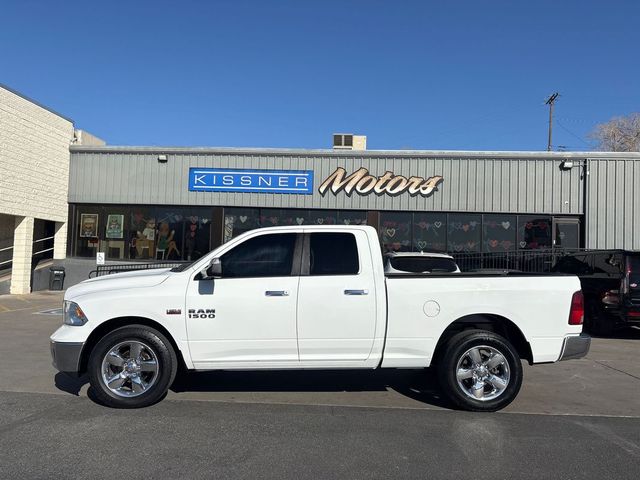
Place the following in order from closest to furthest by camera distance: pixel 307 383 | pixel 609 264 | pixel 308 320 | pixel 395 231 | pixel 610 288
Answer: pixel 308 320, pixel 307 383, pixel 610 288, pixel 609 264, pixel 395 231

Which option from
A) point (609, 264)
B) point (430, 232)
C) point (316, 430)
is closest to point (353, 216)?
point (430, 232)

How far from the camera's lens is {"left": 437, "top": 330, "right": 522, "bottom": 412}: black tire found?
5.71m

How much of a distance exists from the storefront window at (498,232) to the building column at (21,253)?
15334 millimetres

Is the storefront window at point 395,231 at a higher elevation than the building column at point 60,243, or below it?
higher

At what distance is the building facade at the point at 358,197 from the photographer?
1816cm

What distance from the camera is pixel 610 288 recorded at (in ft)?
35.7

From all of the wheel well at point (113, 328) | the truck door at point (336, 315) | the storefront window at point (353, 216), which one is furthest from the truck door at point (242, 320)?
the storefront window at point (353, 216)

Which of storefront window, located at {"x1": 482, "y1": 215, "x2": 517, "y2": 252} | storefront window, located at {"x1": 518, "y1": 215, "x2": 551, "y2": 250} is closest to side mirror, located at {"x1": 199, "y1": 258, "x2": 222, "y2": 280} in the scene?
storefront window, located at {"x1": 482, "y1": 215, "x2": 517, "y2": 252}

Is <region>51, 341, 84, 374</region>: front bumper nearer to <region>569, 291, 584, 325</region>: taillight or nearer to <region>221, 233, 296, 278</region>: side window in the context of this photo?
<region>221, 233, 296, 278</region>: side window

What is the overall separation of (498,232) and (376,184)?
4.52 meters

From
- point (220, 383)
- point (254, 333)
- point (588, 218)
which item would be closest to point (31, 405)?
point (220, 383)

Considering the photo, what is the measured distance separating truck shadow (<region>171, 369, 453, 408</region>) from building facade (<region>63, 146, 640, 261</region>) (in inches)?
445

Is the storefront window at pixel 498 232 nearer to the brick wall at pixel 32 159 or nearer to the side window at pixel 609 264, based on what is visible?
the side window at pixel 609 264

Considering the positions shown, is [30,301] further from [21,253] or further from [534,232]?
[534,232]
